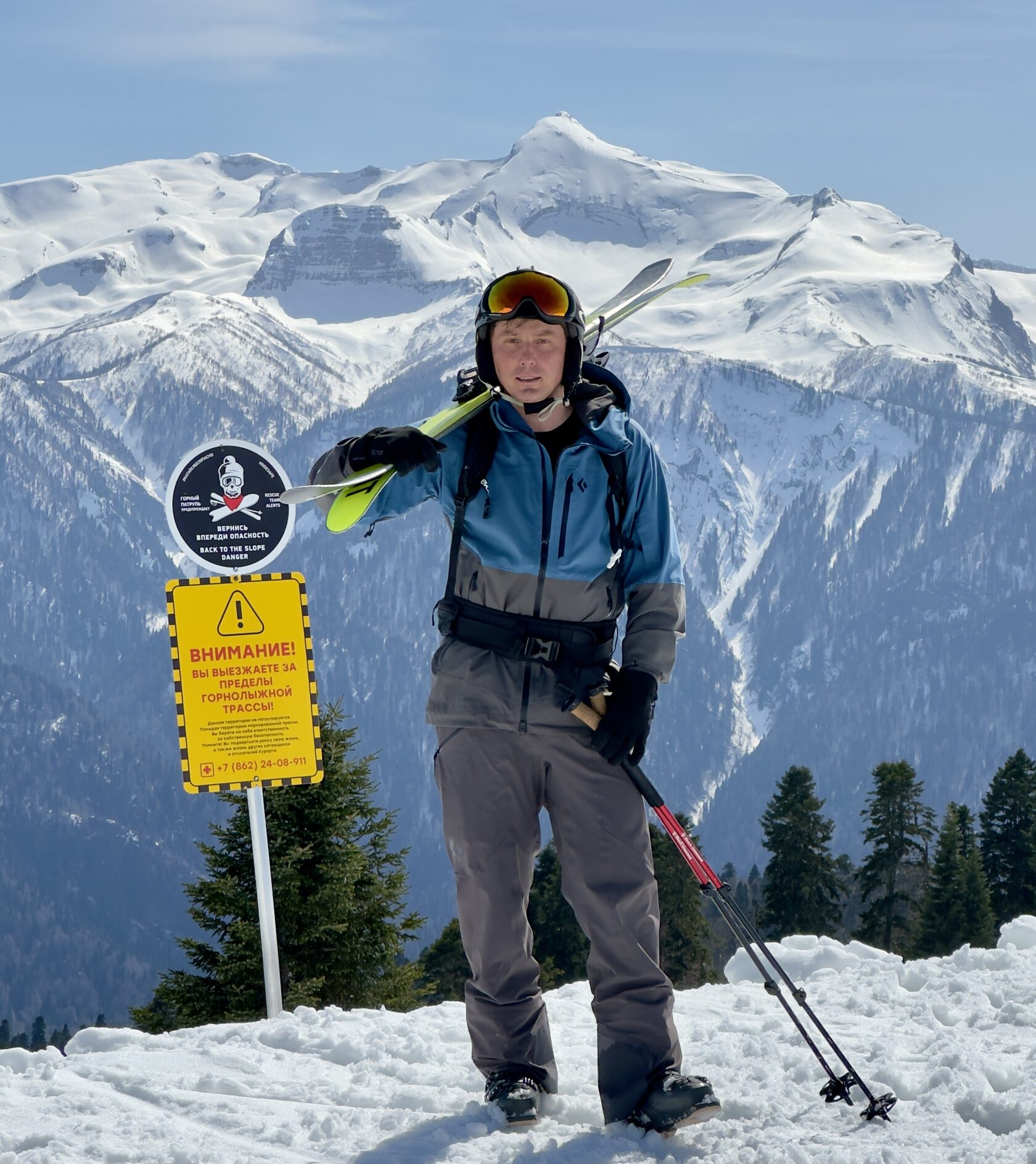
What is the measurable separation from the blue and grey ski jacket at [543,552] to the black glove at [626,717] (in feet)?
0.20

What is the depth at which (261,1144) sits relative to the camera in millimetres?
3943

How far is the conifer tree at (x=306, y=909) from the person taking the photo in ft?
46.0

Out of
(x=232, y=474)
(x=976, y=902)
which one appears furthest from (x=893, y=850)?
(x=232, y=474)

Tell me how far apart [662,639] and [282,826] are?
35.1 feet

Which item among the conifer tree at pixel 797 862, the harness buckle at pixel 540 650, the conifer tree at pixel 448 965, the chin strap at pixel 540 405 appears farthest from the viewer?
the conifer tree at pixel 797 862

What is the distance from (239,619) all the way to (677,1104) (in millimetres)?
3574

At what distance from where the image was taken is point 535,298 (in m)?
4.16

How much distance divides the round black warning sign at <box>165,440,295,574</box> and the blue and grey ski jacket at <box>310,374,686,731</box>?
2.48 meters

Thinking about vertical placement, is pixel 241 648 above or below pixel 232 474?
below

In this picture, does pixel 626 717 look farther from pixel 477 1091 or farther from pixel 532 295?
pixel 477 1091

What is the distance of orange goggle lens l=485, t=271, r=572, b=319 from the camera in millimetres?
4156

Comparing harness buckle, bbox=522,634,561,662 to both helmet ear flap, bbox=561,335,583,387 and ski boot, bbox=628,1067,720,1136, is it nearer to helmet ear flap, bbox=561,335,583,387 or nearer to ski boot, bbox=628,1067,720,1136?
helmet ear flap, bbox=561,335,583,387

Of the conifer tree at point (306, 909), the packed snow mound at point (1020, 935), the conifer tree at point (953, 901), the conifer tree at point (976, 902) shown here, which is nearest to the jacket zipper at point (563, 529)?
the packed snow mound at point (1020, 935)

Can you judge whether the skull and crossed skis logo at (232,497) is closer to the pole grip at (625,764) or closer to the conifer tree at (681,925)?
the pole grip at (625,764)
